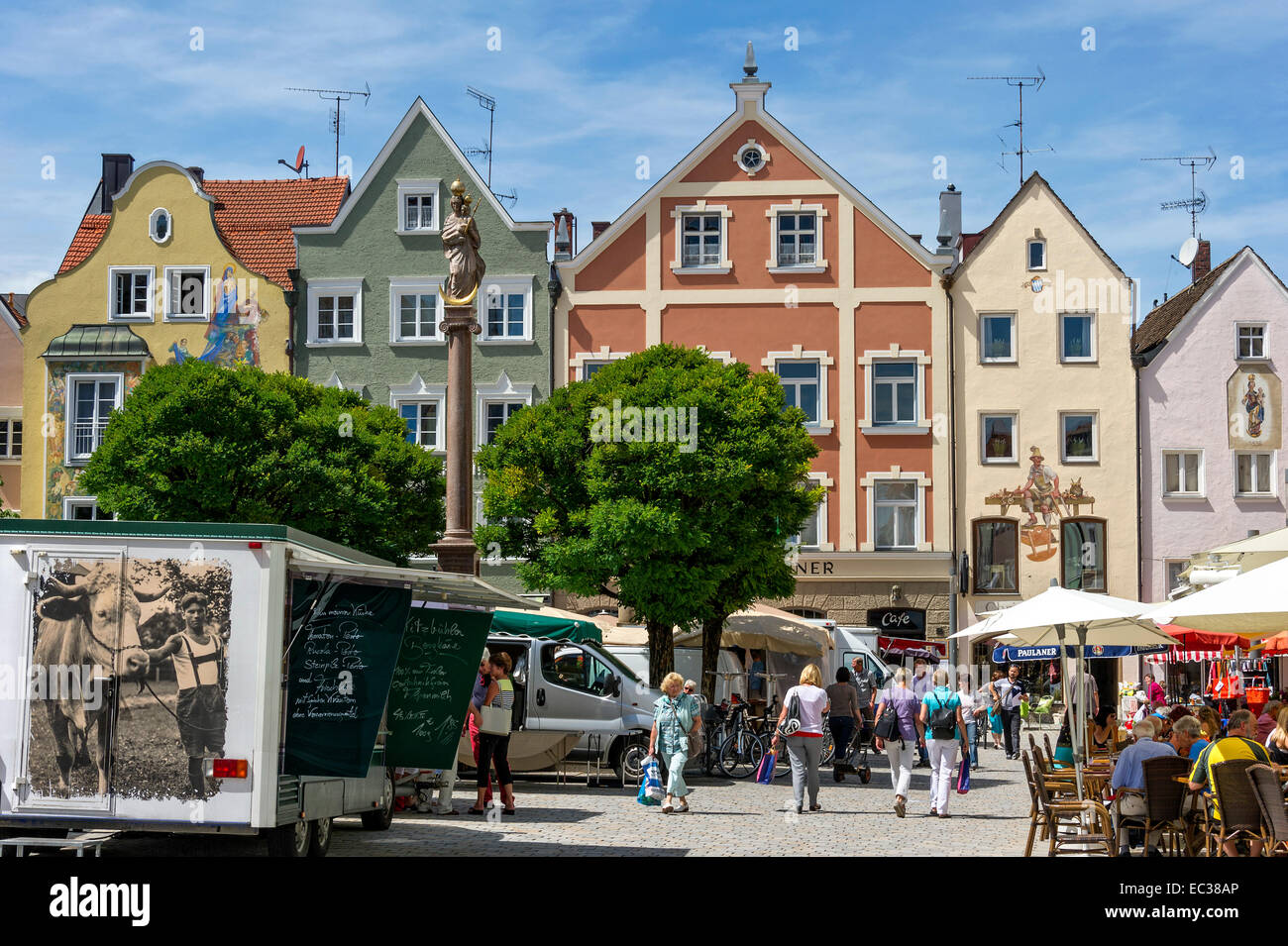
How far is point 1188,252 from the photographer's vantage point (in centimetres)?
4638

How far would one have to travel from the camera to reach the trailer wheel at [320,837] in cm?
1311

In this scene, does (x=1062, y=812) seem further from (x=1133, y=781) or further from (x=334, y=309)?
(x=334, y=309)

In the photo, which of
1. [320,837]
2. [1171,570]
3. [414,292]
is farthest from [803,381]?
[320,837]

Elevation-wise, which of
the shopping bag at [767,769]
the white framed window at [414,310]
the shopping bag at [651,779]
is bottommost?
Answer: the shopping bag at [767,769]

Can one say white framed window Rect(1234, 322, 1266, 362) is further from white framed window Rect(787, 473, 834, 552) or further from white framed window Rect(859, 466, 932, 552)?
white framed window Rect(787, 473, 834, 552)

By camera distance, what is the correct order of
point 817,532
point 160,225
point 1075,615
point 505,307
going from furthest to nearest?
point 160,225, point 505,307, point 817,532, point 1075,615

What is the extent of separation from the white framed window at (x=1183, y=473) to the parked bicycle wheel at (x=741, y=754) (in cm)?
1891

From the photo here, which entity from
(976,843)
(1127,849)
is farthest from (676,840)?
(1127,849)

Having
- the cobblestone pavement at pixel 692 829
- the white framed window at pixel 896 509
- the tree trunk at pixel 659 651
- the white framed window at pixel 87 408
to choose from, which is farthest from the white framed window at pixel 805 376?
the cobblestone pavement at pixel 692 829

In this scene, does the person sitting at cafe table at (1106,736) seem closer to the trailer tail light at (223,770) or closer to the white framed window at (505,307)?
the trailer tail light at (223,770)

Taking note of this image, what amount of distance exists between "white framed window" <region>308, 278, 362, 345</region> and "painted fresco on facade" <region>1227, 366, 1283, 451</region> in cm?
2238

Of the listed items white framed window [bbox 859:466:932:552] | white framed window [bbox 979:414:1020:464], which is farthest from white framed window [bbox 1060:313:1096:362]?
white framed window [bbox 859:466:932:552]

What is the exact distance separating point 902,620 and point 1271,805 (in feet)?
92.4

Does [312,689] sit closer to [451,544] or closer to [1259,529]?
[451,544]
